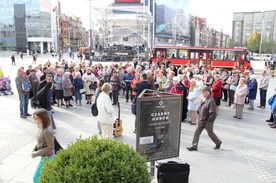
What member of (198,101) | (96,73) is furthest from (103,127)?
(96,73)

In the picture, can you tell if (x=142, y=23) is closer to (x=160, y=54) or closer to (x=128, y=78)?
(x=160, y=54)

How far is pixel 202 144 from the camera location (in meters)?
7.62

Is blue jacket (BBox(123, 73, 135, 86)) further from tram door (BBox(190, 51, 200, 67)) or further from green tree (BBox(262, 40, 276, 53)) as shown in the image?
green tree (BBox(262, 40, 276, 53))

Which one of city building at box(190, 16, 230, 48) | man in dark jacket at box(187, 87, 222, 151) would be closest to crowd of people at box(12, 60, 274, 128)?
man in dark jacket at box(187, 87, 222, 151)

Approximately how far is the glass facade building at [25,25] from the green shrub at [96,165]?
326 ft

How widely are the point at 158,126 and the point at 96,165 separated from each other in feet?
6.65

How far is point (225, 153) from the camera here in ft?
23.0

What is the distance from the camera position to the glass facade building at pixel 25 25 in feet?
309

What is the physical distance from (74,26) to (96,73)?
415 ft

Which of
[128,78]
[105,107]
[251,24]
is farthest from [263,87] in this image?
[251,24]

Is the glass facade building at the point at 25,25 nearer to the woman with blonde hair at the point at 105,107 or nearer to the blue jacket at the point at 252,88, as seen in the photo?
the blue jacket at the point at 252,88

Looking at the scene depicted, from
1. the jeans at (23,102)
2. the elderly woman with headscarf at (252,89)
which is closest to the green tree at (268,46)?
the elderly woman with headscarf at (252,89)

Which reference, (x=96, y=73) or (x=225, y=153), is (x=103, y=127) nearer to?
(x=225, y=153)

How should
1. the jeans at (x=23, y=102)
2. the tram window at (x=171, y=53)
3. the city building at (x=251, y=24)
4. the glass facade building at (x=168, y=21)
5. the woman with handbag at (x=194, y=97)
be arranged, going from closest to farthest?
the woman with handbag at (x=194, y=97), the jeans at (x=23, y=102), the tram window at (x=171, y=53), the glass facade building at (x=168, y=21), the city building at (x=251, y=24)
